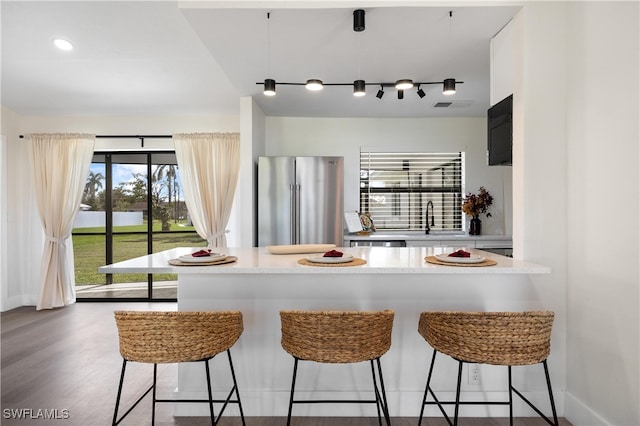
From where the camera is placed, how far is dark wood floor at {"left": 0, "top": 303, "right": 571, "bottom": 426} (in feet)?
7.53

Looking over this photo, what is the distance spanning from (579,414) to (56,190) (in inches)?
218

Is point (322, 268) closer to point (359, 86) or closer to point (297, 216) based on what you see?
point (359, 86)

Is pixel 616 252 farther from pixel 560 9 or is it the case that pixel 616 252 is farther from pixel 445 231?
pixel 445 231

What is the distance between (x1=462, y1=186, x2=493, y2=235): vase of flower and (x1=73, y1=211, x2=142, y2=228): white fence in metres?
4.24

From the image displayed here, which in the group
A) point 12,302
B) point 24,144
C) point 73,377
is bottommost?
point 73,377

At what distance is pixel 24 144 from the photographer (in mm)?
4934

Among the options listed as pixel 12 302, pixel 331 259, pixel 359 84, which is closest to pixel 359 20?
pixel 359 84

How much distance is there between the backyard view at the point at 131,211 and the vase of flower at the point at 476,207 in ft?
11.3

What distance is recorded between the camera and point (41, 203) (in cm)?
479

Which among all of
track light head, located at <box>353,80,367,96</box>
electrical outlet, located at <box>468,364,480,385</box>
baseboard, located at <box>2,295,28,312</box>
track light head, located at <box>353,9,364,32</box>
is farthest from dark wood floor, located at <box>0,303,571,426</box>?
track light head, located at <box>353,9,364,32</box>

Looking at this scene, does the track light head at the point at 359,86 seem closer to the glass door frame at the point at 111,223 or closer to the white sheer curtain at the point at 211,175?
the white sheer curtain at the point at 211,175

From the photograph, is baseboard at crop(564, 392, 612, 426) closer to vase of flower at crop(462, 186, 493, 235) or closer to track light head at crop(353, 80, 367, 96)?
track light head at crop(353, 80, 367, 96)

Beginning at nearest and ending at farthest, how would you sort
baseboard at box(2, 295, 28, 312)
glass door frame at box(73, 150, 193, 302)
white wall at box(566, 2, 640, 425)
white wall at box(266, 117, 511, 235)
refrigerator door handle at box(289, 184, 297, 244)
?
white wall at box(566, 2, 640, 425)
refrigerator door handle at box(289, 184, 297, 244)
baseboard at box(2, 295, 28, 312)
white wall at box(266, 117, 511, 235)
glass door frame at box(73, 150, 193, 302)

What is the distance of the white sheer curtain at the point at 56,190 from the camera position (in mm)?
4785
